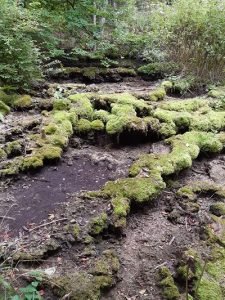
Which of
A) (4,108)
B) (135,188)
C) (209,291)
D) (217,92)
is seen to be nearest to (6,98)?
(4,108)

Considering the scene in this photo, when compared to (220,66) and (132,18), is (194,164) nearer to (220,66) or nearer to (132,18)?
(220,66)

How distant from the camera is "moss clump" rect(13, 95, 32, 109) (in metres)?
4.79

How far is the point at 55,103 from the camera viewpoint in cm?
479

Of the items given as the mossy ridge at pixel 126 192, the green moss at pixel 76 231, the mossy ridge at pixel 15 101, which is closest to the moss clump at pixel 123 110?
the mossy ridge at pixel 15 101

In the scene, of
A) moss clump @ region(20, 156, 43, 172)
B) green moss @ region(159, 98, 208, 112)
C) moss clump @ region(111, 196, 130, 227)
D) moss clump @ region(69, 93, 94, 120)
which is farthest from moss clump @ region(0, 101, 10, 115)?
moss clump @ region(111, 196, 130, 227)

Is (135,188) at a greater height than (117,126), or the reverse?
(117,126)

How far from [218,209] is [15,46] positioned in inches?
145

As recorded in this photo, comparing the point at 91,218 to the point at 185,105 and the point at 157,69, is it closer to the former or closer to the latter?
the point at 185,105

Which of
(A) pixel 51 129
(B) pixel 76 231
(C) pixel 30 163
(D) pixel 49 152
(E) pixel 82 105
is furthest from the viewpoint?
(E) pixel 82 105

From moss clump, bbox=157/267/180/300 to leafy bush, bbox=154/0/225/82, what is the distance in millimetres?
4921

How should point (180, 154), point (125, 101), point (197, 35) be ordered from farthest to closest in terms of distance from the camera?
point (197, 35), point (125, 101), point (180, 154)

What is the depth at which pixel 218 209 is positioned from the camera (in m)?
3.06

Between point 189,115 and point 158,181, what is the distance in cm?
174

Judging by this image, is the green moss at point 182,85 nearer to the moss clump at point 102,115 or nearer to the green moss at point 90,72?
the green moss at point 90,72
